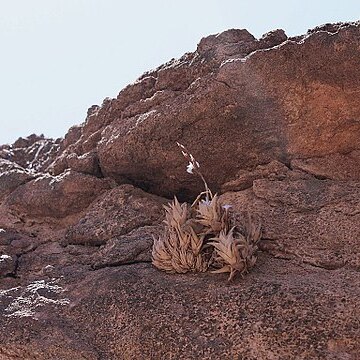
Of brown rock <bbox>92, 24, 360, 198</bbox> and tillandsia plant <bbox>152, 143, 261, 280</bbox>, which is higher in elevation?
brown rock <bbox>92, 24, 360, 198</bbox>

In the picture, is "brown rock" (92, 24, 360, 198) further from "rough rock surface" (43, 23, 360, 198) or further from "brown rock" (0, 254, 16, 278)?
"brown rock" (0, 254, 16, 278)

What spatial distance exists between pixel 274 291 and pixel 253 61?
2.45 meters

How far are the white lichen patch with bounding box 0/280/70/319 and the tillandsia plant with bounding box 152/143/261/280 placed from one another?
0.99m

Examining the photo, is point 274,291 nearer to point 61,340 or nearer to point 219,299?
point 219,299

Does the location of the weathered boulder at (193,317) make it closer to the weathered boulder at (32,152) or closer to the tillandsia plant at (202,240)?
the tillandsia plant at (202,240)

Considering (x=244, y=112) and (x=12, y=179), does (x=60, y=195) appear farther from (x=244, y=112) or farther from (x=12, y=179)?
(x=244, y=112)

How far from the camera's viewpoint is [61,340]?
12.7 ft

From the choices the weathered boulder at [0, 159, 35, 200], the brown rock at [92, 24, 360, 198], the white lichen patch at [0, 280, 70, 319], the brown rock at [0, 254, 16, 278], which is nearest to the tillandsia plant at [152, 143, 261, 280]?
the white lichen patch at [0, 280, 70, 319]

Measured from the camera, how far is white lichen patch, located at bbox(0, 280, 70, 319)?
4301 millimetres

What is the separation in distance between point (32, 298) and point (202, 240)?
1681 millimetres

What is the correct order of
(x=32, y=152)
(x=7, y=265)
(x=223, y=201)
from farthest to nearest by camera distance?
(x=32, y=152), (x=223, y=201), (x=7, y=265)

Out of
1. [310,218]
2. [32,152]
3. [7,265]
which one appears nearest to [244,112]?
[310,218]

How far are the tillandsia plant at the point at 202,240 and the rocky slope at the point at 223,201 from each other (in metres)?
0.13

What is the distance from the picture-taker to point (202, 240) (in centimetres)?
421
